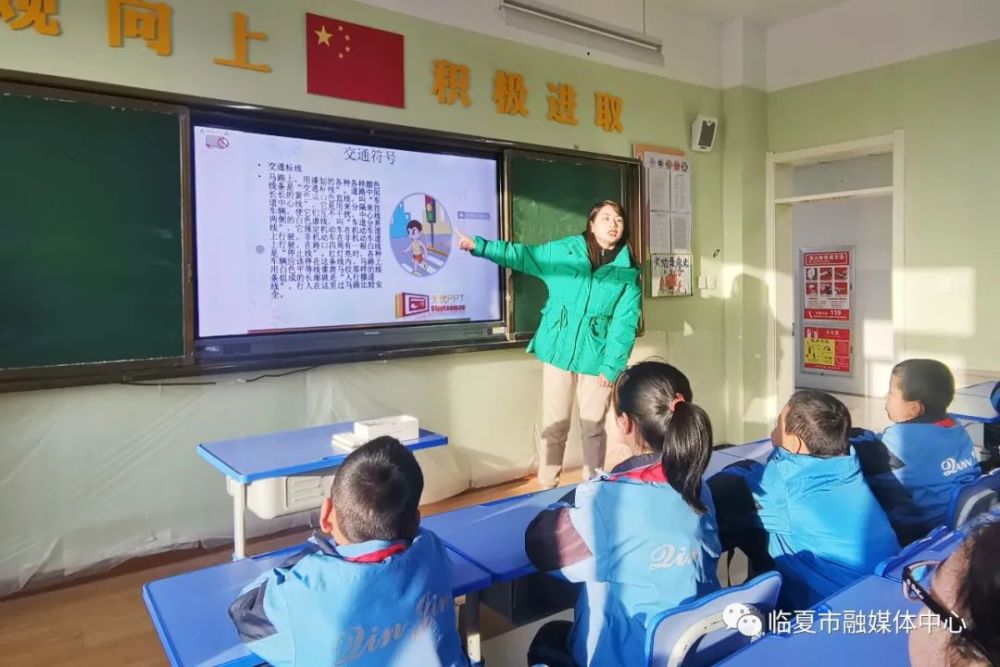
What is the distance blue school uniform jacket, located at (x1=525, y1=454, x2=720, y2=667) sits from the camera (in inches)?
51.4

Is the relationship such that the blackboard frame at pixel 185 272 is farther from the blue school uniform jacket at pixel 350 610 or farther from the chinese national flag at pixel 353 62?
the blue school uniform jacket at pixel 350 610

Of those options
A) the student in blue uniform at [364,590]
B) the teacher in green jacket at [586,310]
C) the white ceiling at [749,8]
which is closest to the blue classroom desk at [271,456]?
the student in blue uniform at [364,590]

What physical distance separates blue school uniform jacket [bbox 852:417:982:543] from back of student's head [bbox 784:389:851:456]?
339 millimetres

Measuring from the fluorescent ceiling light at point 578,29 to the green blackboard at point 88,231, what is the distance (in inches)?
75.9

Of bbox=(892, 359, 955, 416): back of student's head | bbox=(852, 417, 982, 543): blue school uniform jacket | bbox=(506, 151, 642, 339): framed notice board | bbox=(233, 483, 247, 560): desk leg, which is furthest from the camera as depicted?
bbox=(506, 151, 642, 339): framed notice board

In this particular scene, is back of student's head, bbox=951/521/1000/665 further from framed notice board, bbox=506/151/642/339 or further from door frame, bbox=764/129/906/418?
door frame, bbox=764/129/906/418

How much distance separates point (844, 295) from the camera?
7.41 metres

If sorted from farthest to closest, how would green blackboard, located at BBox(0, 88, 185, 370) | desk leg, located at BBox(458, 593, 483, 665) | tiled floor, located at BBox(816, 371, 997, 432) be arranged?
tiled floor, located at BBox(816, 371, 997, 432)
green blackboard, located at BBox(0, 88, 185, 370)
desk leg, located at BBox(458, 593, 483, 665)

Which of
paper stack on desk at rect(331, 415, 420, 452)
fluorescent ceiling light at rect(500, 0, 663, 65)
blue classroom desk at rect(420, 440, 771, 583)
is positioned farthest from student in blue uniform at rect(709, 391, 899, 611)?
fluorescent ceiling light at rect(500, 0, 663, 65)

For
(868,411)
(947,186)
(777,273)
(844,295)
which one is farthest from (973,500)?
(844,295)

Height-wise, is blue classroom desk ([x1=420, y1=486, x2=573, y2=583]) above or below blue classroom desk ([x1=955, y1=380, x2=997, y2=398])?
below

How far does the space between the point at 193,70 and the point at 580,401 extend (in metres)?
2.34

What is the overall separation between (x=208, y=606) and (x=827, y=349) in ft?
24.4

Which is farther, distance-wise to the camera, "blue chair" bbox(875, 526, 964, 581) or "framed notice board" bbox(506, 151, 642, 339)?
"framed notice board" bbox(506, 151, 642, 339)
